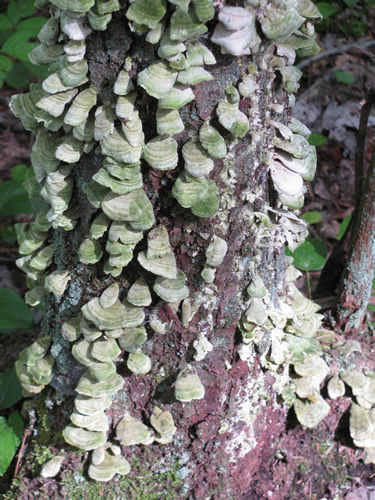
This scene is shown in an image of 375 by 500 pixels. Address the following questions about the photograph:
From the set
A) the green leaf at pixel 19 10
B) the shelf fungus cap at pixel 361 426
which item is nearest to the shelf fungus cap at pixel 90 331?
the shelf fungus cap at pixel 361 426

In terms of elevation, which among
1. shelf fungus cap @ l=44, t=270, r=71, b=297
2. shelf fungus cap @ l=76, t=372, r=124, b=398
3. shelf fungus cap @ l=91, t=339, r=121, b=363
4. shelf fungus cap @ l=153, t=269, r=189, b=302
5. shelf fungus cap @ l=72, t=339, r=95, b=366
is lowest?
shelf fungus cap @ l=76, t=372, r=124, b=398

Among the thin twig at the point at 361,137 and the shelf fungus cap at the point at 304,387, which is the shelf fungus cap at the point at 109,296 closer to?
the shelf fungus cap at the point at 304,387

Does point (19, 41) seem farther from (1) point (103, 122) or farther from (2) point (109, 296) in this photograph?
(2) point (109, 296)

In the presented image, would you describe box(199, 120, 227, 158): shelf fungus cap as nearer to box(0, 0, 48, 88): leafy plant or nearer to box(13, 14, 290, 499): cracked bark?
box(13, 14, 290, 499): cracked bark

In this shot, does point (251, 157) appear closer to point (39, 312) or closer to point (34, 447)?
point (34, 447)

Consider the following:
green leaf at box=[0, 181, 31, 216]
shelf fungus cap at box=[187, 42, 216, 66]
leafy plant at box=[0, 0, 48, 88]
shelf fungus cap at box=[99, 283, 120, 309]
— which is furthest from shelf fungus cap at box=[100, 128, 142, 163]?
leafy plant at box=[0, 0, 48, 88]

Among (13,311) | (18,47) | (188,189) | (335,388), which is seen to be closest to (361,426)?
(335,388)
